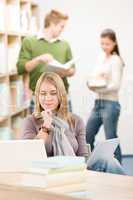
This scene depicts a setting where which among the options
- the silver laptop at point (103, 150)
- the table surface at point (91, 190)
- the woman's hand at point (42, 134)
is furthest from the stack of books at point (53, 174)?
the woman's hand at point (42, 134)

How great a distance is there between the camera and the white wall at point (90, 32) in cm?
508

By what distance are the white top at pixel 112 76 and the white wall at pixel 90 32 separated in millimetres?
460

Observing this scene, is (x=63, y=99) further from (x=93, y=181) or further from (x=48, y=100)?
(x=93, y=181)

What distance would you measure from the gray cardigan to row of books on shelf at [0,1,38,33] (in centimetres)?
163

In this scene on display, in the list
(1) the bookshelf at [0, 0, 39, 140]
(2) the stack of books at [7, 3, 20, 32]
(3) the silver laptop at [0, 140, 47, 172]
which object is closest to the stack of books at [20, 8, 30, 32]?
(1) the bookshelf at [0, 0, 39, 140]

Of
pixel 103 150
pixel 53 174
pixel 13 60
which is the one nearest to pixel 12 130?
pixel 13 60

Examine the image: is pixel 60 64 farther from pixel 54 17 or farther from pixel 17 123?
pixel 17 123

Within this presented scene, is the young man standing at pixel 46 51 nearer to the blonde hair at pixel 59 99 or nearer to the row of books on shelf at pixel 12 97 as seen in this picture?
the row of books on shelf at pixel 12 97

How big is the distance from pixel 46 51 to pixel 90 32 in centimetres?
84

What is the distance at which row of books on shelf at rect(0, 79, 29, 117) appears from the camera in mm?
4691

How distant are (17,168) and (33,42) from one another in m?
2.66

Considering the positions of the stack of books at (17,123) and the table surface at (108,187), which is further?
the stack of books at (17,123)

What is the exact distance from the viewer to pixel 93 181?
1.95 metres

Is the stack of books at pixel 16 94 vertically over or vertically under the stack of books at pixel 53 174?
over
